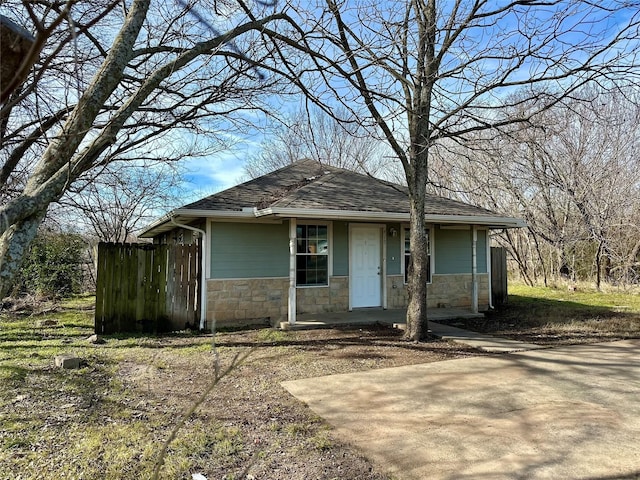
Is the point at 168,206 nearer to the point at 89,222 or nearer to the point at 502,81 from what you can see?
the point at 89,222

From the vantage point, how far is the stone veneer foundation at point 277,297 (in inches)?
360

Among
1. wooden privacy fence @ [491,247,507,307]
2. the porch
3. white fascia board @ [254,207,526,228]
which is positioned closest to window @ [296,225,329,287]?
the porch

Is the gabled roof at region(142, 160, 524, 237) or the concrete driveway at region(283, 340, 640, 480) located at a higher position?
the gabled roof at region(142, 160, 524, 237)

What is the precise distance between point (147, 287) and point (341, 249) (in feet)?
14.6

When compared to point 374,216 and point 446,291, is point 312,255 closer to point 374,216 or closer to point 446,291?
point 374,216

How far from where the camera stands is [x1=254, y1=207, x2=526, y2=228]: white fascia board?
8523mm

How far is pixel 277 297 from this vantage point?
9.73 m

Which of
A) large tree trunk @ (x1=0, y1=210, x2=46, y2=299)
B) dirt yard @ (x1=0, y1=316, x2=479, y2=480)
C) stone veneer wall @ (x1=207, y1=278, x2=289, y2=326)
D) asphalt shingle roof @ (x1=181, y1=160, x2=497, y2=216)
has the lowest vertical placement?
dirt yard @ (x1=0, y1=316, x2=479, y2=480)

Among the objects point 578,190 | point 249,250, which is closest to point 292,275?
point 249,250

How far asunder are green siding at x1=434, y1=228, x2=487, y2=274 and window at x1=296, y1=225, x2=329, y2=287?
3.30 m

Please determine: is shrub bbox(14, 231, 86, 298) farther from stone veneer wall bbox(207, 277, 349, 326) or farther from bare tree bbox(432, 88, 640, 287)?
bare tree bbox(432, 88, 640, 287)

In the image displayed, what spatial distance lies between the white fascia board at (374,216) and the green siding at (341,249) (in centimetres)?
88

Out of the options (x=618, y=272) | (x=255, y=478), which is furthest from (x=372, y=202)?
(x=618, y=272)

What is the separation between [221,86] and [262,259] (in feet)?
13.0
